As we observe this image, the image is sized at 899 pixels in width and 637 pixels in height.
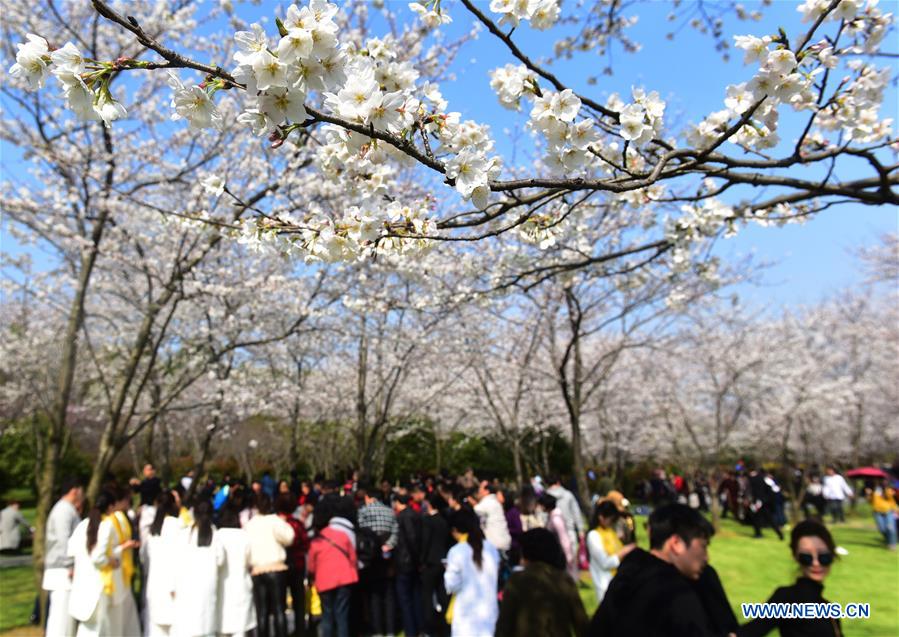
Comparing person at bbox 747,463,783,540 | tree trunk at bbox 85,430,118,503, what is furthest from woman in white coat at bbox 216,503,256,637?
person at bbox 747,463,783,540

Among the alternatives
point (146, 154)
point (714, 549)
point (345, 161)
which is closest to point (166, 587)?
point (345, 161)

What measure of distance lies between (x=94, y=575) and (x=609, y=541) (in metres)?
4.63

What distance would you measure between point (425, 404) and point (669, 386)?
31.1 feet

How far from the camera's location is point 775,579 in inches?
340

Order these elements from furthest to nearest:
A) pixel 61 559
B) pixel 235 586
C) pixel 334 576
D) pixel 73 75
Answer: pixel 334 576 → pixel 61 559 → pixel 235 586 → pixel 73 75

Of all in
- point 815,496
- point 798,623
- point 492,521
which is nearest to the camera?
point 798,623

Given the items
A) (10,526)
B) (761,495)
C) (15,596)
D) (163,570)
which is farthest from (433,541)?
(761,495)

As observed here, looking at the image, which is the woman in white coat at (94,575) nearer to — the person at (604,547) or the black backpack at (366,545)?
the black backpack at (366,545)

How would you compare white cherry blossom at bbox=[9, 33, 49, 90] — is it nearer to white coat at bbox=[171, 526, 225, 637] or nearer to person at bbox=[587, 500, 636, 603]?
white coat at bbox=[171, 526, 225, 637]

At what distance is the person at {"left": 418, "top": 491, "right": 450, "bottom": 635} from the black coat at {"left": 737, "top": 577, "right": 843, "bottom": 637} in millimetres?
3771

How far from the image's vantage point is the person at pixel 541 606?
10.1ft

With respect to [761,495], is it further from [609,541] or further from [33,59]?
[33,59]

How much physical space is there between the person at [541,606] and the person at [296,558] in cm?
391

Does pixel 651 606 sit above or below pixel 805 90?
below
